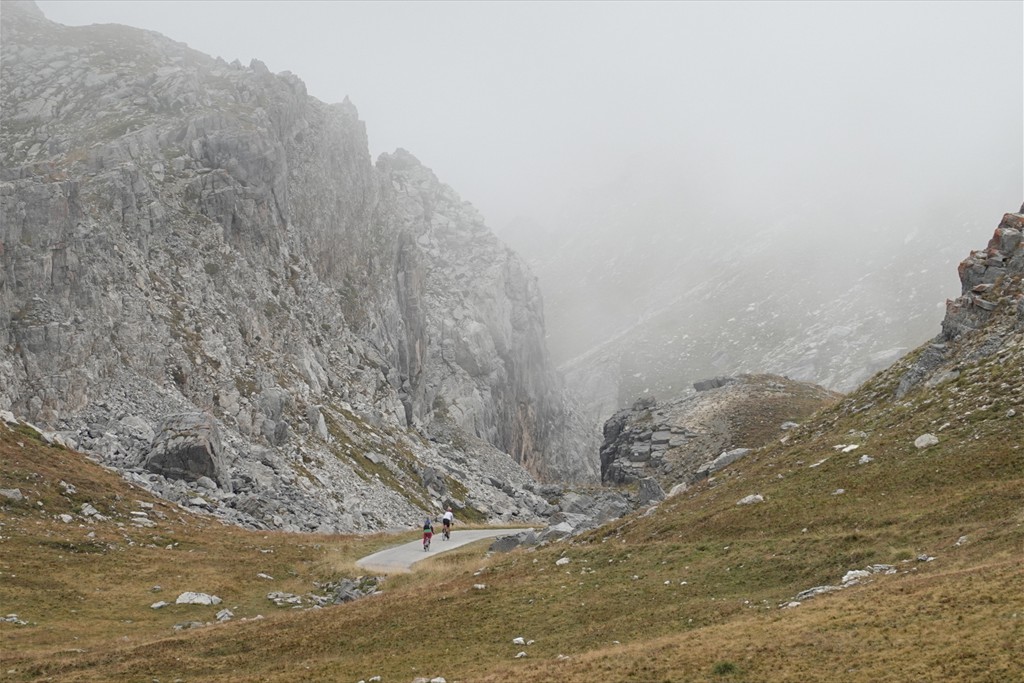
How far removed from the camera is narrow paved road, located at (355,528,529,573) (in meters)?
48.5

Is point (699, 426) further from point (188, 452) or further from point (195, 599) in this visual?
point (195, 599)

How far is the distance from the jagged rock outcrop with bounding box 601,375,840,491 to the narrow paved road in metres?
38.4

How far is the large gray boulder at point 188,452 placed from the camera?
68.7 m

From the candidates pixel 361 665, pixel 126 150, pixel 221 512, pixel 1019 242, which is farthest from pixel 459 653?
pixel 126 150

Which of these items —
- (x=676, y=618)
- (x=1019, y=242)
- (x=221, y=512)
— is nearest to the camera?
(x=676, y=618)

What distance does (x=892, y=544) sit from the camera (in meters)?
26.2

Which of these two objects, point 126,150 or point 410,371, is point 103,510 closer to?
point 126,150

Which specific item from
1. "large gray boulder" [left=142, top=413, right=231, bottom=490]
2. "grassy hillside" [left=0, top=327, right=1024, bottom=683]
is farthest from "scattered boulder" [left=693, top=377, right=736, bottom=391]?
"grassy hillside" [left=0, top=327, right=1024, bottom=683]

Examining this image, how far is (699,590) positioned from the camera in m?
27.5

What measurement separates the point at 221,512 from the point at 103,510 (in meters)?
12.7

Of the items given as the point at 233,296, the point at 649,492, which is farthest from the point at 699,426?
the point at 233,296

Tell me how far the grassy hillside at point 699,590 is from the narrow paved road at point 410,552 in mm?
2351

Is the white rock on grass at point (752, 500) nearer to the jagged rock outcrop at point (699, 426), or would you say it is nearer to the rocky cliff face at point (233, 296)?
the rocky cliff face at point (233, 296)

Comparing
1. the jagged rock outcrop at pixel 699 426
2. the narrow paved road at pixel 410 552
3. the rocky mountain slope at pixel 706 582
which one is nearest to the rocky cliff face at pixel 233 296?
the narrow paved road at pixel 410 552
